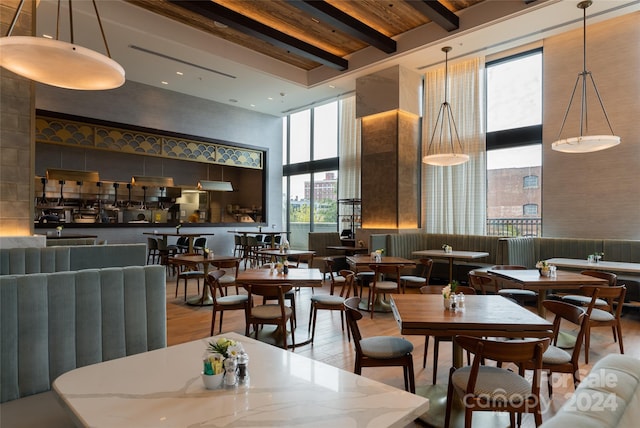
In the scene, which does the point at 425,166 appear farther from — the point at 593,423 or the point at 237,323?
the point at 593,423

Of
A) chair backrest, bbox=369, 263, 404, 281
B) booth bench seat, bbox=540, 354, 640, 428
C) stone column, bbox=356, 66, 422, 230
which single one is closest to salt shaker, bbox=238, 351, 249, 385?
booth bench seat, bbox=540, 354, 640, 428

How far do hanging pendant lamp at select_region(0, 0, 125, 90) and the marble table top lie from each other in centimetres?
218

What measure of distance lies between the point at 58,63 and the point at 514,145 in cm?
833

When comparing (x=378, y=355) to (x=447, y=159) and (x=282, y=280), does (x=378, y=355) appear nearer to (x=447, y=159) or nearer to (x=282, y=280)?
(x=282, y=280)

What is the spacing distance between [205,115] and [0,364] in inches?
403

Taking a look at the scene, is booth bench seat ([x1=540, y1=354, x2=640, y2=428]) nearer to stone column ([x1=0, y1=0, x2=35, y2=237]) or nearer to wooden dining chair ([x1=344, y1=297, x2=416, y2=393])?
wooden dining chair ([x1=344, y1=297, x2=416, y2=393])

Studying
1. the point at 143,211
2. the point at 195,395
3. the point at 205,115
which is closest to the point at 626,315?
the point at 195,395

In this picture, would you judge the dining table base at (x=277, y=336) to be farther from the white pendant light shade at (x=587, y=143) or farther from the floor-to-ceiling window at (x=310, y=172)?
the floor-to-ceiling window at (x=310, y=172)

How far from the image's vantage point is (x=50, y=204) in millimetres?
10117

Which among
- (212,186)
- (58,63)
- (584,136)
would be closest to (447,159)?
(584,136)

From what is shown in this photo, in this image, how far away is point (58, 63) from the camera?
2.71 meters

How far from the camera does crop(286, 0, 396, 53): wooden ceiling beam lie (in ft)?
20.6

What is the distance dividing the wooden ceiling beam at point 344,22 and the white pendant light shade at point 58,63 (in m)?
4.02

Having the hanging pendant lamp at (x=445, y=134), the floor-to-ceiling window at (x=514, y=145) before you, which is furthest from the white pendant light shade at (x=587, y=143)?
the hanging pendant lamp at (x=445, y=134)
